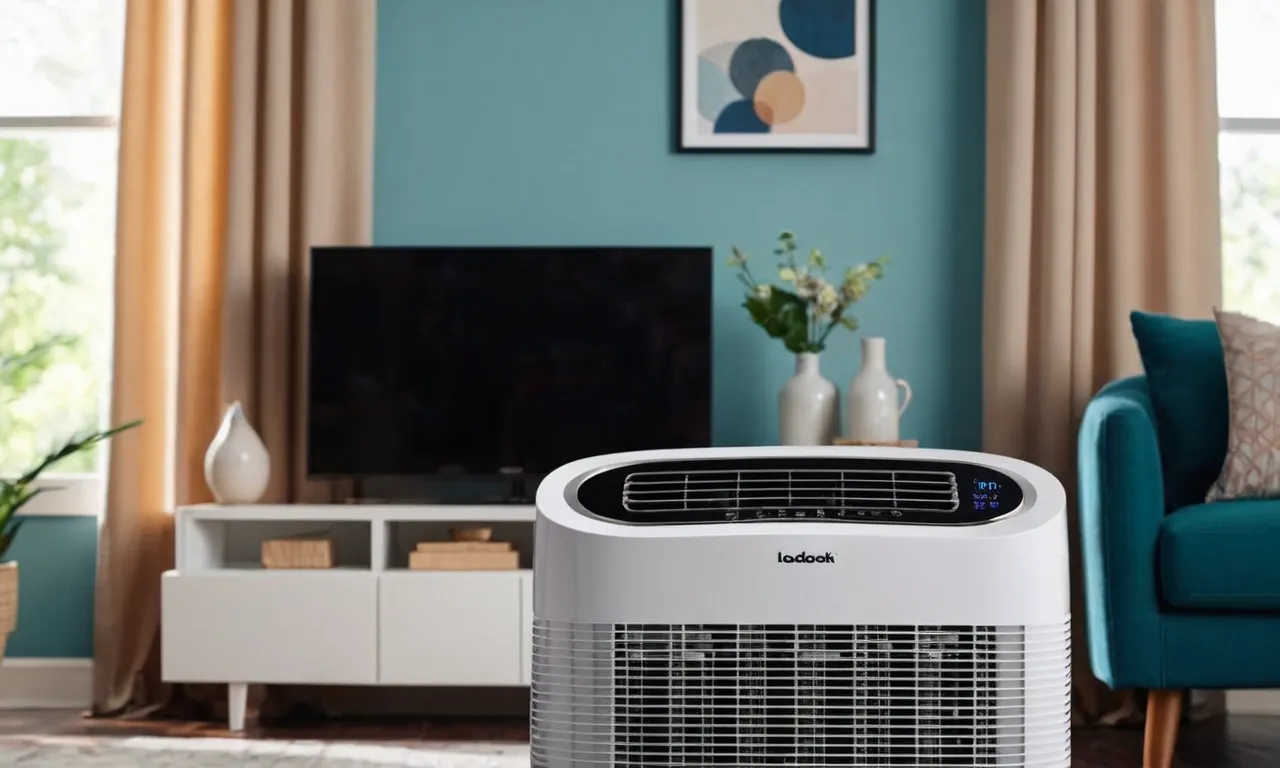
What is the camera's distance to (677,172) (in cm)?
332

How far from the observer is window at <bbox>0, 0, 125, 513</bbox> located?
136 inches

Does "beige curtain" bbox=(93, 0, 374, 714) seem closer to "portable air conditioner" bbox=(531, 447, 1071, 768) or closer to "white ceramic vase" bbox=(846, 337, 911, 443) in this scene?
"white ceramic vase" bbox=(846, 337, 911, 443)

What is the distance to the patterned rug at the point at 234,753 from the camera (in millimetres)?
2539

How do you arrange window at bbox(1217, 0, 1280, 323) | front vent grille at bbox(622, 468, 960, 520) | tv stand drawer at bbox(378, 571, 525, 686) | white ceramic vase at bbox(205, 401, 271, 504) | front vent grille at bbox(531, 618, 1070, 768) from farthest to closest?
window at bbox(1217, 0, 1280, 323) < white ceramic vase at bbox(205, 401, 271, 504) < tv stand drawer at bbox(378, 571, 525, 686) < front vent grille at bbox(622, 468, 960, 520) < front vent grille at bbox(531, 618, 1070, 768)

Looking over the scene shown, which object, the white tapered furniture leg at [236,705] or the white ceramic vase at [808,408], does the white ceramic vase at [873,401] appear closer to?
the white ceramic vase at [808,408]

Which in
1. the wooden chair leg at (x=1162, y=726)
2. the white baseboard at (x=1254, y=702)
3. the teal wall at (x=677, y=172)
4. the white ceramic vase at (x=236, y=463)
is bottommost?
the white baseboard at (x=1254, y=702)

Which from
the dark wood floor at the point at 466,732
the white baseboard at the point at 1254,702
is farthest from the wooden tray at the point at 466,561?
the white baseboard at the point at 1254,702

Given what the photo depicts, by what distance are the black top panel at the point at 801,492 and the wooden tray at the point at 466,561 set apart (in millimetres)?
1793

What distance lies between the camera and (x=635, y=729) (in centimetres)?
101

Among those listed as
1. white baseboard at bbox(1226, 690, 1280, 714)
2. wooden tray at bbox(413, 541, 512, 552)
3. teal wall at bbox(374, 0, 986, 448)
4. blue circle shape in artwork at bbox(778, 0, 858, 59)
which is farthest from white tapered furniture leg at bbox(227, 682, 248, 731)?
white baseboard at bbox(1226, 690, 1280, 714)

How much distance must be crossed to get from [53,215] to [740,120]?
1.86 metres

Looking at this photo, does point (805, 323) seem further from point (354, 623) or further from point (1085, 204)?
point (354, 623)

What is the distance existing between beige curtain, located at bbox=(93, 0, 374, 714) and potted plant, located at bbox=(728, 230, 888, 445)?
104 cm

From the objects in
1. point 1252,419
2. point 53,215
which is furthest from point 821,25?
point 53,215
